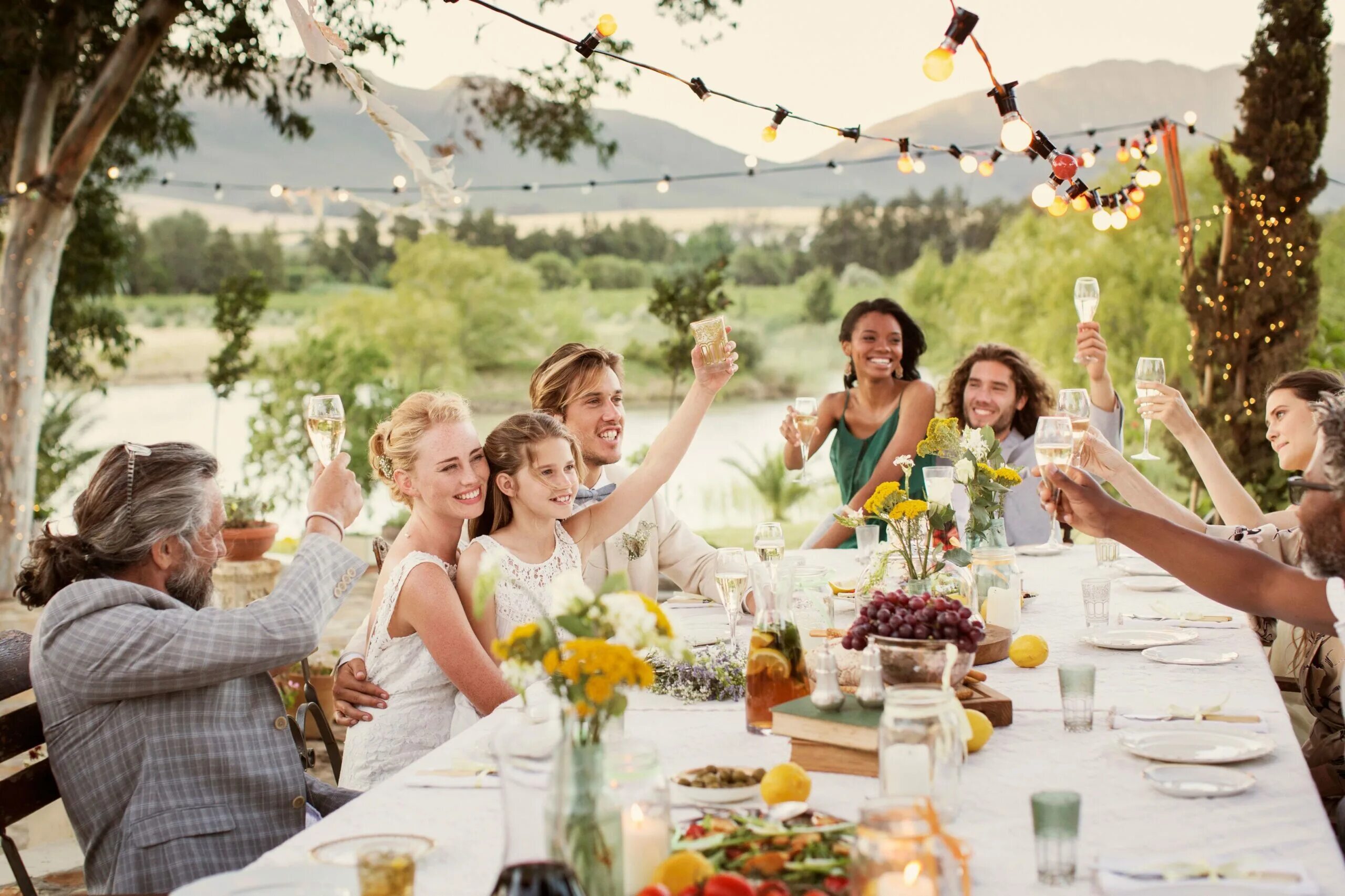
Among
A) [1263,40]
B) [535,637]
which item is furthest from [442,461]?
[1263,40]

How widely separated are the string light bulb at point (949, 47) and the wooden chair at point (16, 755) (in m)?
1.80

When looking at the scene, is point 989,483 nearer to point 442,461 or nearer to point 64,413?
point 442,461

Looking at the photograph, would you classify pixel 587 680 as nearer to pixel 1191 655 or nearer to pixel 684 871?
pixel 684 871

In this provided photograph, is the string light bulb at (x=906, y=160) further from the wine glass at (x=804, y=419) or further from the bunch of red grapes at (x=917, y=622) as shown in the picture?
the bunch of red grapes at (x=917, y=622)

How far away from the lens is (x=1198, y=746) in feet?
5.66

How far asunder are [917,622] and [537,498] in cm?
111

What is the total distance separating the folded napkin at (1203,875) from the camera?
1212mm

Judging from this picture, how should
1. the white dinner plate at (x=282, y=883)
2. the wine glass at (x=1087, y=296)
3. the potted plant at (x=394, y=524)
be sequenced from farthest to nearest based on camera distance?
the potted plant at (x=394, y=524), the wine glass at (x=1087, y=296), the white dinner plate at (x=282, y=883)

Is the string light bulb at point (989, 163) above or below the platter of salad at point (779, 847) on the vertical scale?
above

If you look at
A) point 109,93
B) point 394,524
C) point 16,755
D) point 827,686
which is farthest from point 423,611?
point 394,524

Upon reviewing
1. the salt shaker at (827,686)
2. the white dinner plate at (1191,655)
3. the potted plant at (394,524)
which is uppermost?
the salt shaker at (827,686)

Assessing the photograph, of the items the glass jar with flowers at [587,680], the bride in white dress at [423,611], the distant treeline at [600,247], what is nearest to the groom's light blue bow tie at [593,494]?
the bride in white dress at [423,611]

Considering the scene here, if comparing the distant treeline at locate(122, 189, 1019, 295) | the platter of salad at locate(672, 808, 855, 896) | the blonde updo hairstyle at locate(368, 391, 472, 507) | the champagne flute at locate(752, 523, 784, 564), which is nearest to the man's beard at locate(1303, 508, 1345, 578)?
the platter of salad at locate(672, 808, 855, 896)

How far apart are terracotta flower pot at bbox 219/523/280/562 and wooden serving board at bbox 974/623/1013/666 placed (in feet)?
14.3
